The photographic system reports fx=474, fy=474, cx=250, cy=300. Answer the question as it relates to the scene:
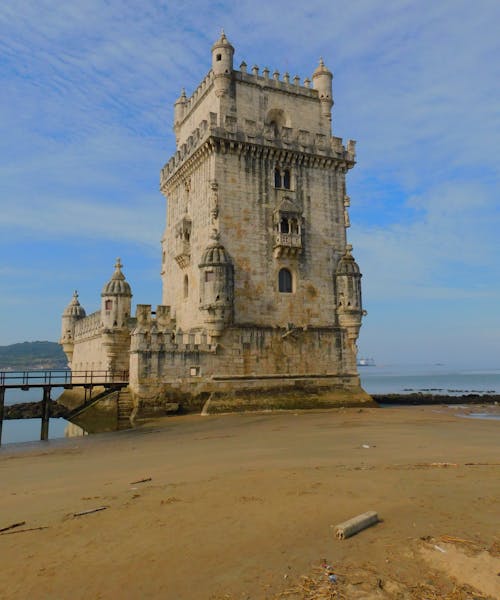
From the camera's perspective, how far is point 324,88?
30.6 metres

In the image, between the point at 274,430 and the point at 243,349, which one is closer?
the point at 274,430

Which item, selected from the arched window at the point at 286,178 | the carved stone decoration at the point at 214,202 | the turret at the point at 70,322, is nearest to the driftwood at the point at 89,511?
the carved stone decoration at the point at 214,202

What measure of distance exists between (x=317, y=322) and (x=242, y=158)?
10336mm

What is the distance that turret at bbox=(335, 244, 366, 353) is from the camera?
91.7 ft

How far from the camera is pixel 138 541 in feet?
19.7

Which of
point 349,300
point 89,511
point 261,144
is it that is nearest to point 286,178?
point 261,144

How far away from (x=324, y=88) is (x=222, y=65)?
7210 millimetres

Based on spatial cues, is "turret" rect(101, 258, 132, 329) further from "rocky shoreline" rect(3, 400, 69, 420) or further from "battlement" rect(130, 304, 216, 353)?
"rocky shoreline" rect(3, 400, 69, 420)

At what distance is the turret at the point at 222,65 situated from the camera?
27.2 metres

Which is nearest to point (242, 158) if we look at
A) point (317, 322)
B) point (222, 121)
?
point (222, 121)

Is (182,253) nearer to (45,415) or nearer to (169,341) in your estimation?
(169,341)

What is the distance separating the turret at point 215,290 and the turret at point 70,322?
77.2 feet

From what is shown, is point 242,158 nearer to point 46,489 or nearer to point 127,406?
point 127,406

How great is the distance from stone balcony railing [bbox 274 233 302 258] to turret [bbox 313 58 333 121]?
930cm
